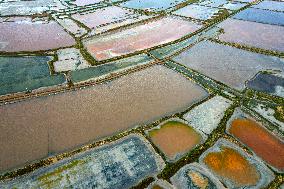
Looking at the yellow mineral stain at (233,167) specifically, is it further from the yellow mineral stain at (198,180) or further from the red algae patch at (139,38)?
the red algae patch at (139,38)

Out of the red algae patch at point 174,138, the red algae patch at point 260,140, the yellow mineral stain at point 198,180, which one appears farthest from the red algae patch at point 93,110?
the yellow mineral stain at point 198,180

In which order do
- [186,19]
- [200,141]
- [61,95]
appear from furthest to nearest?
[186,19] → [61,95] → [200,141]

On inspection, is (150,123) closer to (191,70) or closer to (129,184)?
(129,184)

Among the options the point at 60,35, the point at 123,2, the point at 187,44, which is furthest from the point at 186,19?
the point at 60,35

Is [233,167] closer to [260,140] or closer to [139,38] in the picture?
[260,140]

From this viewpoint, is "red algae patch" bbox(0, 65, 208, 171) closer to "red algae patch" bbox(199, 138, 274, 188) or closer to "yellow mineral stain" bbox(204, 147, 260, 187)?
"red algae patch" bbox(199, 138, 274, 188)

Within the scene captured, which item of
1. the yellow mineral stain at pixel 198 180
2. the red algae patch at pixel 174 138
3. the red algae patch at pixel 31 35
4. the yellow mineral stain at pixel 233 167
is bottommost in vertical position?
the yellow mineral stain at pixel 198 180

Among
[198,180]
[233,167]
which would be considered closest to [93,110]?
[198,180]
